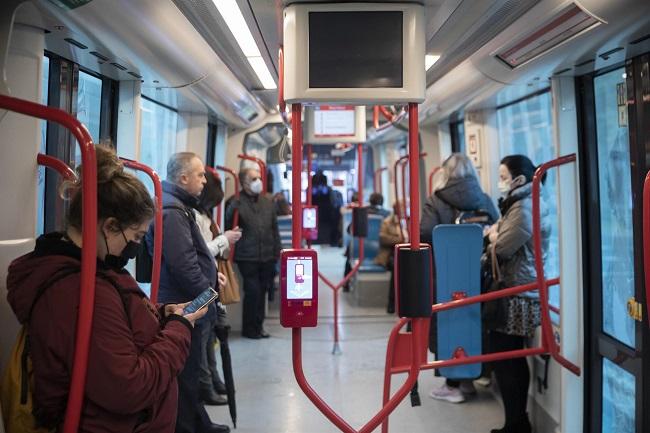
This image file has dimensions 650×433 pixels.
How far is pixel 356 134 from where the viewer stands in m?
5.68

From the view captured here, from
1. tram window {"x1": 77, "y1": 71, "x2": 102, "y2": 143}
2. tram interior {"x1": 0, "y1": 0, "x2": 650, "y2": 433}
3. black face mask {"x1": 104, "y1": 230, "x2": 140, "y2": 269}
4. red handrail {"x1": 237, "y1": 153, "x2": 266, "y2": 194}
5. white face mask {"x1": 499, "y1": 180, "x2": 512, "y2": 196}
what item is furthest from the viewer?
red handrail {"x1": 237, "y1": 153, "x2": 266, "y2": 194}

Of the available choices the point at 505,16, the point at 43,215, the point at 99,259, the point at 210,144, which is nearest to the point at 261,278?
the point at 210,144

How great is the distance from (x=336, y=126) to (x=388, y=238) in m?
1.88

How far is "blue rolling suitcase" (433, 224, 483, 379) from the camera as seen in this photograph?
3314mm

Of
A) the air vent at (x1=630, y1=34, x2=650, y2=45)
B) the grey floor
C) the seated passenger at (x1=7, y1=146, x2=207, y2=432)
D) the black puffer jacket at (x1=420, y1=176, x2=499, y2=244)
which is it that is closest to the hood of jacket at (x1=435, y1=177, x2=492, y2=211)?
the black puffer jacket at (x1=420, y1=176, x2=499, y2=244)

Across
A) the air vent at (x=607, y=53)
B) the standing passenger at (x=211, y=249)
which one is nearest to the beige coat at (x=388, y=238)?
the standing passenger at (x=211, y=249)

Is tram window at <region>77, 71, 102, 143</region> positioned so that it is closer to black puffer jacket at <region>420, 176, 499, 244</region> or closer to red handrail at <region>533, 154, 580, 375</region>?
black puffer jacket at <region>420, 176, 499, 244</region>

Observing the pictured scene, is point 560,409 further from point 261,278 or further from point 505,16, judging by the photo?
point 261,278

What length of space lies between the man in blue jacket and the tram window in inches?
19.6

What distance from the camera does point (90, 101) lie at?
310cm

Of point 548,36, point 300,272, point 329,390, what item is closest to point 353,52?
point 300,272

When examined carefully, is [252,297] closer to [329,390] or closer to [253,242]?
[253,242]

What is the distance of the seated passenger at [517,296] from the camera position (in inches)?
129

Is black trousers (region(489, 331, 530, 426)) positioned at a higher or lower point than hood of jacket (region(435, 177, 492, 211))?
lower
